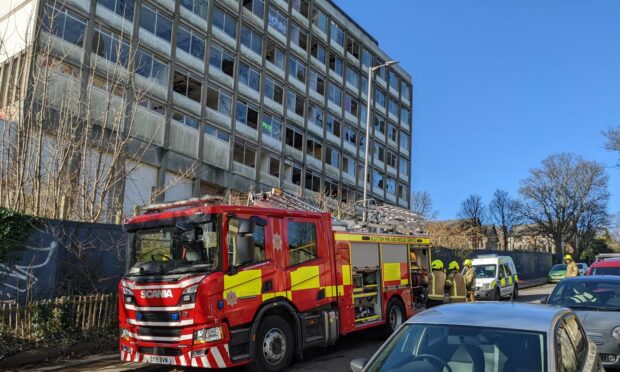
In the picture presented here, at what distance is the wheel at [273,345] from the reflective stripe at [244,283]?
545mm

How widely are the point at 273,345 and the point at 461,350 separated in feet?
14.0

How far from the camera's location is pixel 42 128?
1133 centimetres

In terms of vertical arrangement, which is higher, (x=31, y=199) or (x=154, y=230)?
(x=31, y=199)

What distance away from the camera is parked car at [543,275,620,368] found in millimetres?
6648

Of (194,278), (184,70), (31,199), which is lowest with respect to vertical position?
(194,278)

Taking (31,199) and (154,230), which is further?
(31,199)

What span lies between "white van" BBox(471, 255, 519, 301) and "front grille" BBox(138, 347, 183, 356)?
15.9 metres

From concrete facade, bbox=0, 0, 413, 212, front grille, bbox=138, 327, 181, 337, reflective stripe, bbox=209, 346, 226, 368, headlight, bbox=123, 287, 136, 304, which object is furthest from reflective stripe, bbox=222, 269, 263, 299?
concrete facade, bbox=0, 0, 413, 212

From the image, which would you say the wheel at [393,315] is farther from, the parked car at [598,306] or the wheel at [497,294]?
the wheel at [497,294]

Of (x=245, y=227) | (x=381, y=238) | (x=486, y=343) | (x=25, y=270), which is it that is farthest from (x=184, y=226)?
(x=381, y=238)

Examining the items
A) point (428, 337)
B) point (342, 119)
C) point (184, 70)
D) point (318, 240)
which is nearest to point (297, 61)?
point (342, 119)

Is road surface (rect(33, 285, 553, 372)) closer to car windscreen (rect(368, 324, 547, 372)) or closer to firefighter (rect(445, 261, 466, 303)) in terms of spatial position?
firefighter (rect(445, 261, 466, 303))

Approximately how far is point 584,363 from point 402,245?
7.60 meters

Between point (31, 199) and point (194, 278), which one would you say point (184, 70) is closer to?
point (31, 199)
